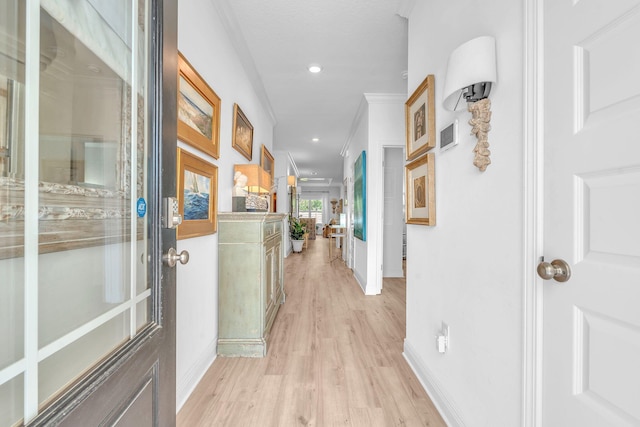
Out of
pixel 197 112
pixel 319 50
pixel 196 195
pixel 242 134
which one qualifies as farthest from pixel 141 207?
pixel 319 50

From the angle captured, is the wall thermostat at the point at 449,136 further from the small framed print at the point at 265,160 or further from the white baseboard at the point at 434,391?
the small framed print at the point at 265,160

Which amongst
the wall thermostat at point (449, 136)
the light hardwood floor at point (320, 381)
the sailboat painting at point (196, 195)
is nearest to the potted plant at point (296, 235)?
the light hardwood floor at point (320, 381)

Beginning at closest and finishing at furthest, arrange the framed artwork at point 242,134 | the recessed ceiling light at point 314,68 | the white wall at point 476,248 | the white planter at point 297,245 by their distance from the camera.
→ the white wall at point 476,248
the framed artwork at point 242,134
the recessed ceiling light at point 314,68
the white planter at point 297,245

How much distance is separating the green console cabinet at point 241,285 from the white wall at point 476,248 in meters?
1.15

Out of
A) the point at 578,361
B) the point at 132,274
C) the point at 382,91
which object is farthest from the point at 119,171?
the point at 382,91

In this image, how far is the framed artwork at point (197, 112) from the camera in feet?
5.28

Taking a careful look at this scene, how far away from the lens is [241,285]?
86.8 inches

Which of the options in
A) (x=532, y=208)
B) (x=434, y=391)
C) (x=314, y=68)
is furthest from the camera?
(x=314, y=68)

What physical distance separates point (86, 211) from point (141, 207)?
0.16 m

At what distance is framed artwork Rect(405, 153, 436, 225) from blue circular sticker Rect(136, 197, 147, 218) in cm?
144

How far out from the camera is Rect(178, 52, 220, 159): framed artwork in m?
1.61

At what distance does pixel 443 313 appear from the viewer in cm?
158

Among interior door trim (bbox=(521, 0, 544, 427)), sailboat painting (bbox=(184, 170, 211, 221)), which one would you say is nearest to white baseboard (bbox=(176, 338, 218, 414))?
sailboat painting (bbox=(184, 170, 211, 221))

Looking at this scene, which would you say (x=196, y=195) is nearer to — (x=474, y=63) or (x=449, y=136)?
(x=449, y=136)
